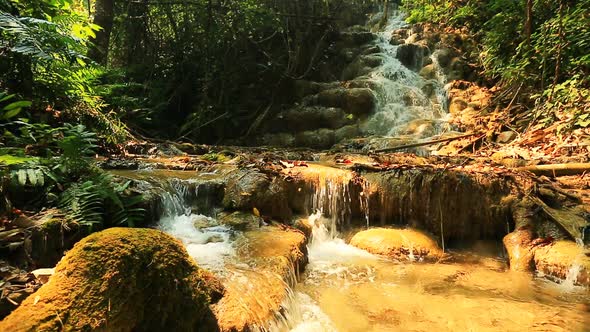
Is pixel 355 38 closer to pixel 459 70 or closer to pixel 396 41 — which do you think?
pixel 396 41

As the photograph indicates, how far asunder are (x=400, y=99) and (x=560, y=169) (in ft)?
23.3

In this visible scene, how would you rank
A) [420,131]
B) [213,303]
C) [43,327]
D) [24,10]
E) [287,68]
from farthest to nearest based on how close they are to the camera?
[287,68] → [420,131] → [24,10] → [213,303] → [43,327]

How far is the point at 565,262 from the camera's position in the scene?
439 centimetres

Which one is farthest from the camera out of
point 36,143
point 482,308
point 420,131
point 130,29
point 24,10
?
point 130,29

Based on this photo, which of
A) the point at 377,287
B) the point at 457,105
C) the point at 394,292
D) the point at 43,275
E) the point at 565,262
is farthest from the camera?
the point at 457,105

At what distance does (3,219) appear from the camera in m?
2.96

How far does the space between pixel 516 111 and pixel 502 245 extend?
16.6 feet

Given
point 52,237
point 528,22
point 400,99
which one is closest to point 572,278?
point 52,237

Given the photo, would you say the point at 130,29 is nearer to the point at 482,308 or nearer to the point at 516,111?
the point at 516,111

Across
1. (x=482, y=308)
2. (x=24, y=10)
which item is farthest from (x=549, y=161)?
(x=24, y=10)

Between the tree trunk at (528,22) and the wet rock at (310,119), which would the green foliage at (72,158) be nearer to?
the wet rock at (310,119)

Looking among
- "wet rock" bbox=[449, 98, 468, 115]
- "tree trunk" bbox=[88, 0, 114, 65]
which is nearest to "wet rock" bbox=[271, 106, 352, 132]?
"wet rock" bbox=[449, 98, 468, 115]

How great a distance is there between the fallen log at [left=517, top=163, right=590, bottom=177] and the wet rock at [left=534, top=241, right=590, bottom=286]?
1.48 metres

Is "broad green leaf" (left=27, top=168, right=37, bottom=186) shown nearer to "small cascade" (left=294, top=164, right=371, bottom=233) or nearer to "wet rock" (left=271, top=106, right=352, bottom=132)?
"small cascade" (left=294, top=164, right=371, bottom=233)
